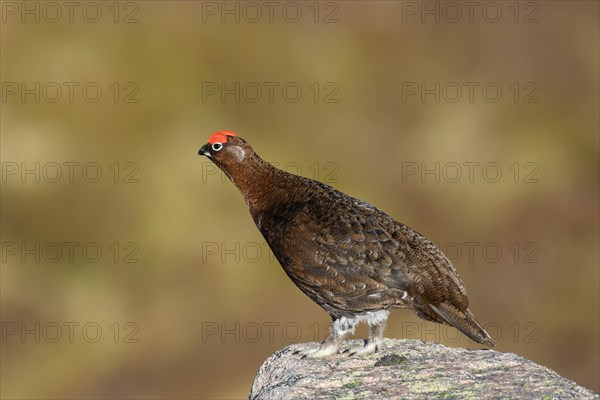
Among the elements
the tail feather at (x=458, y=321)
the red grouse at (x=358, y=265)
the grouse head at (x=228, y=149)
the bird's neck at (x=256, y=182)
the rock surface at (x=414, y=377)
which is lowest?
the rock surface at (x=414, y=377)

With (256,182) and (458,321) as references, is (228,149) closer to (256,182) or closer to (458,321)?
(256,182)

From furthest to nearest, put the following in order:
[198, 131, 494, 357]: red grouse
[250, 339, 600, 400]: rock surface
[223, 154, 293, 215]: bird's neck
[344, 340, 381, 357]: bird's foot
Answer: [223, 154, 293, 215]: bird's neck
[344, 340, 381, 357]: bird's foot
[198, 131, 494, 357]: red grouse
[250, 339, 600, 400]: rock surface

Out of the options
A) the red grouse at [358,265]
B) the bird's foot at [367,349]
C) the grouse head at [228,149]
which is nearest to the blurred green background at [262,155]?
the bird's foot at [367,349]

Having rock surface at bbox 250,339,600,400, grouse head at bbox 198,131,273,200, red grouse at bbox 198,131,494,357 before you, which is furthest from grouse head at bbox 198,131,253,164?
rock surface at bbox 250,339,600,400

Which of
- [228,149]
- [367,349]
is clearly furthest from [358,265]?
[228,149]

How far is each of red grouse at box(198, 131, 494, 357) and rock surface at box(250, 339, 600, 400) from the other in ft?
0.97

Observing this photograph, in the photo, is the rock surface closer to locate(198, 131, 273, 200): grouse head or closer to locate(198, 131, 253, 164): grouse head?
locate(198, 131, 273, 200): grouse head

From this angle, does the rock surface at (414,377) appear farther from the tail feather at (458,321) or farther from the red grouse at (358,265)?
the red grouse at (358,265)

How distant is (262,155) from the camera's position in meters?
20.2

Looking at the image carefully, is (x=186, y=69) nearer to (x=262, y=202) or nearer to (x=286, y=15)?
(x=286, y=15)

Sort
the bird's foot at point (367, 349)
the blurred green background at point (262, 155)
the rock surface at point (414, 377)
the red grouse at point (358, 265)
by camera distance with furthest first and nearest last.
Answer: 1. the blurred green background at point (262, 155)
2. the bird's foot at point (367, 349)
3. the red grouse at point (358, 265)
4. the rock surface at point (414, 377)

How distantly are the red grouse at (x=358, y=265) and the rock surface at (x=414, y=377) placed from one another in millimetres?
295

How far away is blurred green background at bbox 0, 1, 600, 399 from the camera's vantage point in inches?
758

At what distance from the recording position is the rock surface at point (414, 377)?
25.9ft
